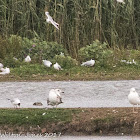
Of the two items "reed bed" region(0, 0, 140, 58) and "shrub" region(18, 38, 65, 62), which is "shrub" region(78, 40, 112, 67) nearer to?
"shrub" region(18, 38, 65, 62)

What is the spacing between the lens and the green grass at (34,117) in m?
7.28

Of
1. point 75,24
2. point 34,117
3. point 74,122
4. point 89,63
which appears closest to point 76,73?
point 89,63

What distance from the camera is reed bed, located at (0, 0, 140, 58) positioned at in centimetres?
1455

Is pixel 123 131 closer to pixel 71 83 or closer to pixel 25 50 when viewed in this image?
pixel 71 83

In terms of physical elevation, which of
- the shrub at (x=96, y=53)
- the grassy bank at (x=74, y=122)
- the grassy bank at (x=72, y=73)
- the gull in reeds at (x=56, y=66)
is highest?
the shrub at (x=96, y=53)

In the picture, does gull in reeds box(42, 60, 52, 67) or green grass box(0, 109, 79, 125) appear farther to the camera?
gull in reeds box(42, 60, 52, 67)

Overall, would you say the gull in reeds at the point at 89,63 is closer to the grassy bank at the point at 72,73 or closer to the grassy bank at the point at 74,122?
the grassy bank at the point at 72,73

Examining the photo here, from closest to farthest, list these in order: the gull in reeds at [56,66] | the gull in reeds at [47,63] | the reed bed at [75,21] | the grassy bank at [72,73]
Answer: the grassy bank at [72,73] < the gull in reeds at [56,66] < the gull in reeds at [47,63] < the reed bed at [75,21]

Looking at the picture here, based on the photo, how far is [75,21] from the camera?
575 inches

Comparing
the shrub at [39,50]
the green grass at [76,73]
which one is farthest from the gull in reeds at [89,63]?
the shrub at [39,50]

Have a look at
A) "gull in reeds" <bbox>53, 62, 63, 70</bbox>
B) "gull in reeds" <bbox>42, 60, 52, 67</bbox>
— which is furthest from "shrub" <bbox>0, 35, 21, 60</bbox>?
"gull in reeds" <bbox>53, 62, 63, 70</bbox>

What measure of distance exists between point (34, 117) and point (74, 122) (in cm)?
55

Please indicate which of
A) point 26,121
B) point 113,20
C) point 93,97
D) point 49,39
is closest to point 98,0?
point 113,20

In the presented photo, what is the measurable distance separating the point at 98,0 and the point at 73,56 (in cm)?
170
